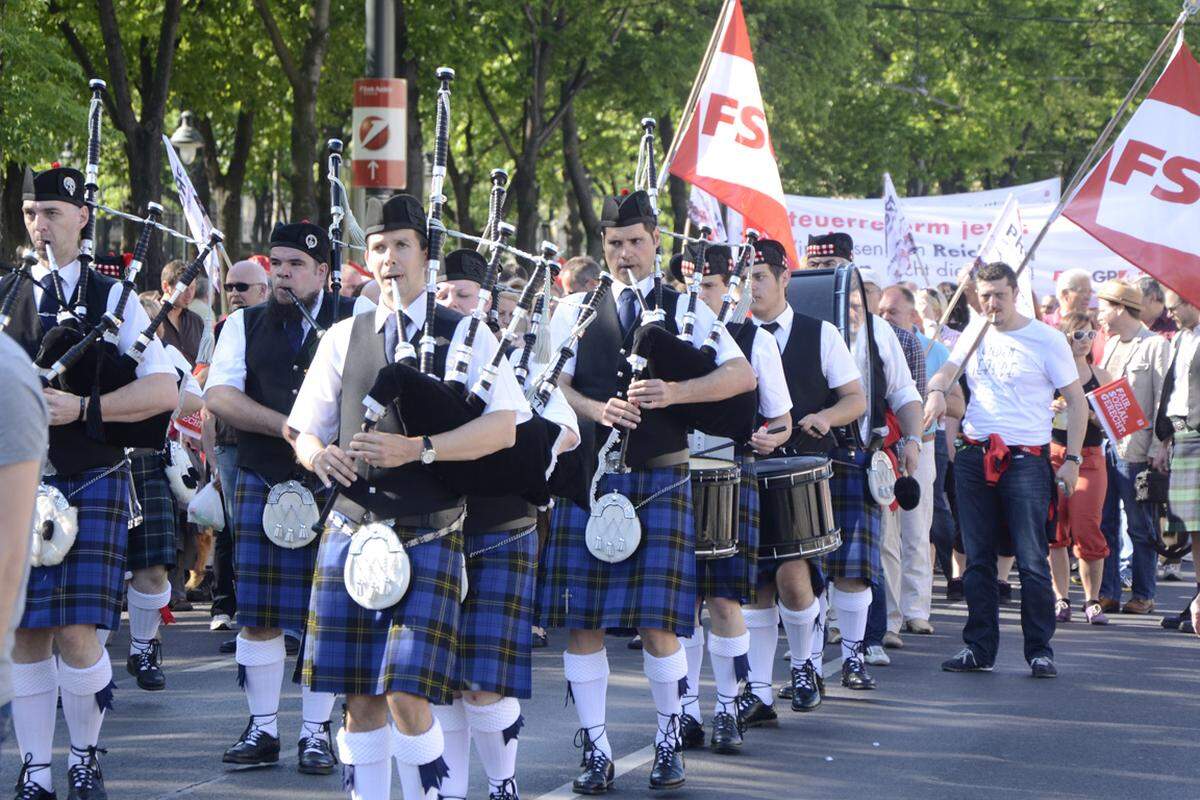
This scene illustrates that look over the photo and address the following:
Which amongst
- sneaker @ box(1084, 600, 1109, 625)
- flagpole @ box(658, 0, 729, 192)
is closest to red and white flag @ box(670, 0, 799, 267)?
flagpole @ box(658, 0, 729, 192)

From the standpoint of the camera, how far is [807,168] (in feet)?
115

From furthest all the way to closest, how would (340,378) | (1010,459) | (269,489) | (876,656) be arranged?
(876,656) → (1010,459) → (269,489) → (340,378)

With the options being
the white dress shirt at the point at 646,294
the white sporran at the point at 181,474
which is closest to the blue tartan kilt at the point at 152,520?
the white sporran at the point at 181,474

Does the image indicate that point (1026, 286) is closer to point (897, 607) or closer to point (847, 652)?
point (897, 607)

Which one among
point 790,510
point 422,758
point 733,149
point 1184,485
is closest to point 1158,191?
point 1184,485

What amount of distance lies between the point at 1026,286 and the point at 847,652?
5114 millimetres

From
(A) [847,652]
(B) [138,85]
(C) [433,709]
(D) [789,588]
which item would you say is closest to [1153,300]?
(A) [847,652]

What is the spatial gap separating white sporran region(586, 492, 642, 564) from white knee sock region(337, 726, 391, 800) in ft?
5.10

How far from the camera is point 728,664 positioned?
694 centimetres

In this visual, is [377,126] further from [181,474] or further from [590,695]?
[590,695]

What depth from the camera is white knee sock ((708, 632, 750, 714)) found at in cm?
694

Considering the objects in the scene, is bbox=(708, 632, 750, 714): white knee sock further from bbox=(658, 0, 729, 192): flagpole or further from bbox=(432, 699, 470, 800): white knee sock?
bbox=(658, 0, 729, 192): flagpole

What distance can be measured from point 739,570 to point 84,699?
2545 mm

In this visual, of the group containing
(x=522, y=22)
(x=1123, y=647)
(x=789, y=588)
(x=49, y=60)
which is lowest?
(x=1123, y=647)
